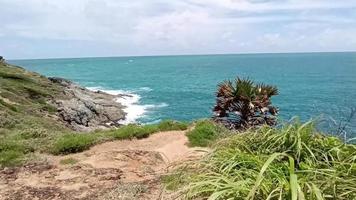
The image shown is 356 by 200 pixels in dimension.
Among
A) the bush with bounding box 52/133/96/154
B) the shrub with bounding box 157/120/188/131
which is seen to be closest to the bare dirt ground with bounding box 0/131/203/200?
the bush with bounding box 52/133/96/154

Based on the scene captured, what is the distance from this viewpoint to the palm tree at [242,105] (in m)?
16.9

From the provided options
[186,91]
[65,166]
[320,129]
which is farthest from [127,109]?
[320,129]

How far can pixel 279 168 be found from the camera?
5270mm

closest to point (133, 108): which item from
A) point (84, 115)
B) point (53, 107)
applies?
point (84, 115)

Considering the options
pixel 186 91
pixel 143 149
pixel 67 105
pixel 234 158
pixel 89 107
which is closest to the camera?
pixel 234 158

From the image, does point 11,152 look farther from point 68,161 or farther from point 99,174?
point 99,174

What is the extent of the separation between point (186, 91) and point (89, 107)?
4771 cm

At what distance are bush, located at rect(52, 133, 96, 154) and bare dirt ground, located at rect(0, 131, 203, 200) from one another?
0.90 ft

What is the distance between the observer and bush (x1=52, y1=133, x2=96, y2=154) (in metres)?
13.8

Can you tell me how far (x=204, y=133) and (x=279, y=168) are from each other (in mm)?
10771

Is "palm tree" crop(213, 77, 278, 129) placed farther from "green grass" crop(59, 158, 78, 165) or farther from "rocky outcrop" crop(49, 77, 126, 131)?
A: "rocky outcrop" crop(49, 77, 126, 131)

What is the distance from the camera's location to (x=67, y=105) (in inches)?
1927

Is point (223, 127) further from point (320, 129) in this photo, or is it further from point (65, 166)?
point (320, 129)

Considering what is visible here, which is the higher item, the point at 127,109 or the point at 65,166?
the point at 65,166
